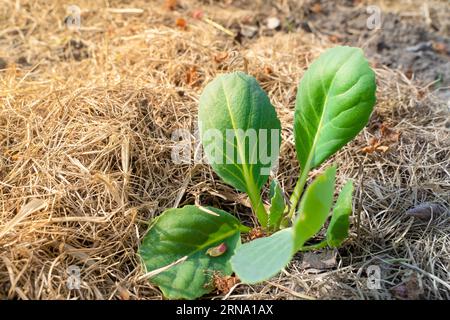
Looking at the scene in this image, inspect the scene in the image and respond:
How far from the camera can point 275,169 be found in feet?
6.15

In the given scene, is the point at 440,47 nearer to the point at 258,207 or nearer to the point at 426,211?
the point at 426,211

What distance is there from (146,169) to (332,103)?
23.7 inches

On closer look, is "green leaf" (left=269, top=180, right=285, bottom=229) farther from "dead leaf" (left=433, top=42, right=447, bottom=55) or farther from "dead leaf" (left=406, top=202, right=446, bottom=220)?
"dead leaf" (left=433, top=42, right=447, bottom=55)

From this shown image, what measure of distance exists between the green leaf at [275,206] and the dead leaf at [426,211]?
0.40m

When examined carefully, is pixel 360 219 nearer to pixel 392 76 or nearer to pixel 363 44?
pixel 392 76

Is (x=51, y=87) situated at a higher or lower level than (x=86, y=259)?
higher

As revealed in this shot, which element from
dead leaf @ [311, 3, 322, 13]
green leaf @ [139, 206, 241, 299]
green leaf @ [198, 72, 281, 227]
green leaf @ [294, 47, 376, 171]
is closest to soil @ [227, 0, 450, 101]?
dead leaf @ [311, 3, 322, 13]

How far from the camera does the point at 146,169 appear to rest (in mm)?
1809

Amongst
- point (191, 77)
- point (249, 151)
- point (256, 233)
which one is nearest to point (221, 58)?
point (191, 77)

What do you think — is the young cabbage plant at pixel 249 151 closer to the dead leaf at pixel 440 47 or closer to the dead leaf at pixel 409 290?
the dead leaf at pixel 409 290

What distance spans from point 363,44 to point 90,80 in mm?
1188

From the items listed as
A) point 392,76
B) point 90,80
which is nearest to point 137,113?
point 90,80

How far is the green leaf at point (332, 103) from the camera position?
156 centimetres

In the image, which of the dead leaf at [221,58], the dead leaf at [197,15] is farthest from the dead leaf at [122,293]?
the dead leaf at [197,15]
